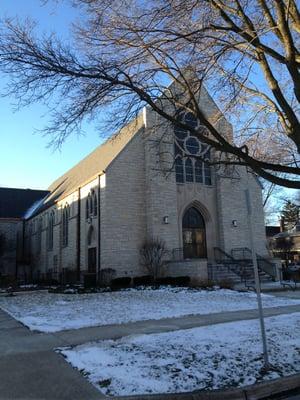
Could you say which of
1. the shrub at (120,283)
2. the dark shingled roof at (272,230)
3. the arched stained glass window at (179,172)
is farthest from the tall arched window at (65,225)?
the dark shingled roof at (272,230)

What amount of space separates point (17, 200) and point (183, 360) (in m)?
48.6

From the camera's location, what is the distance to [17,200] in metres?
52.7

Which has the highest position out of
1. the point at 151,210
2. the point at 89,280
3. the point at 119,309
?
the point at 151,210

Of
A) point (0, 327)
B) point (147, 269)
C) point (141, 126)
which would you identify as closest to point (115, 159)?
point (141, 126)

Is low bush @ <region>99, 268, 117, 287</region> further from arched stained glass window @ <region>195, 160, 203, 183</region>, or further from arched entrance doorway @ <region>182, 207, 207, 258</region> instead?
arched stained glass window @ <region>195, 160, 203, 183</region>

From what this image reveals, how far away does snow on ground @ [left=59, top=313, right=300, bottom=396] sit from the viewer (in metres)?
6.04

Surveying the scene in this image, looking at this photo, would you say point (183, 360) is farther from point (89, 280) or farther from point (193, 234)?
point (193, 234)

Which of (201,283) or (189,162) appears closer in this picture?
(201,283)

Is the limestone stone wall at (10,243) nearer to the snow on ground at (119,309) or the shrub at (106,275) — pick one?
the shrub at (106,275)

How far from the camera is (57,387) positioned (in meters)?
5.88

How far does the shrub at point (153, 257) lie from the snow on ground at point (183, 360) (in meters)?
18.2

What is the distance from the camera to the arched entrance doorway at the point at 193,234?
3181 cm

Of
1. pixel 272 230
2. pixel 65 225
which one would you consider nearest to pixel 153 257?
pixel 65 225

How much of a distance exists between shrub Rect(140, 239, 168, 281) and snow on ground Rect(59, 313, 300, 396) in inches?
715
